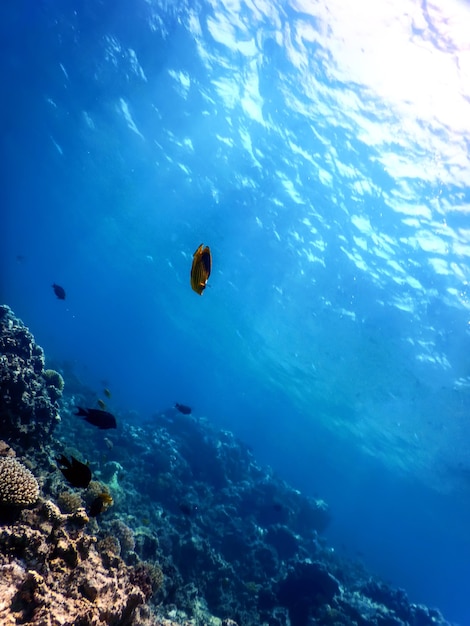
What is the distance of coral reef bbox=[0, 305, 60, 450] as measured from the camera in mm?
7643

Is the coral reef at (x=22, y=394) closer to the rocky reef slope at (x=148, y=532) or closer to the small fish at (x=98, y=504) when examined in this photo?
the rocky reef slope at (x=148, y=532)

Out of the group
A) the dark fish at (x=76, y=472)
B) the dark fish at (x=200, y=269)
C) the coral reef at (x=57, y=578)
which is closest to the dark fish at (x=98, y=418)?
the dark fish at (x=76, y=472)

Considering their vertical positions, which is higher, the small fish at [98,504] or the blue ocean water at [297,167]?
the blue ocean water at [297,167]

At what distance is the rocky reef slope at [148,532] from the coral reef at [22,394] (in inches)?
1.1

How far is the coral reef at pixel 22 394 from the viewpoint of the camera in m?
7.64

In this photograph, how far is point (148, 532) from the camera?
1039cm

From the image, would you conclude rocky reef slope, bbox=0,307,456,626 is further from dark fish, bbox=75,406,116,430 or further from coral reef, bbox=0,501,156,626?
dark fish, bbox=75,406,116,430

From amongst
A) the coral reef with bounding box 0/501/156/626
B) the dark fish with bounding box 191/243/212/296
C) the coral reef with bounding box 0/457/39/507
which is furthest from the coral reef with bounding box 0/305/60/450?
the dark fish with bounding box 191/243/212/296

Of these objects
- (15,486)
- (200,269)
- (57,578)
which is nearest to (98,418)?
(15,486)

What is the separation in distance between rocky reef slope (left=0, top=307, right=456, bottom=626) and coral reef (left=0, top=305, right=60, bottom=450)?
27mm

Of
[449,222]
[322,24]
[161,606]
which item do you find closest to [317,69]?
[322,24]

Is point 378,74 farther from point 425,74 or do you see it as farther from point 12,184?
point 12,184

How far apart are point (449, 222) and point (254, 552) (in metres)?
15.4

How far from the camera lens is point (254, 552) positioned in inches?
564
